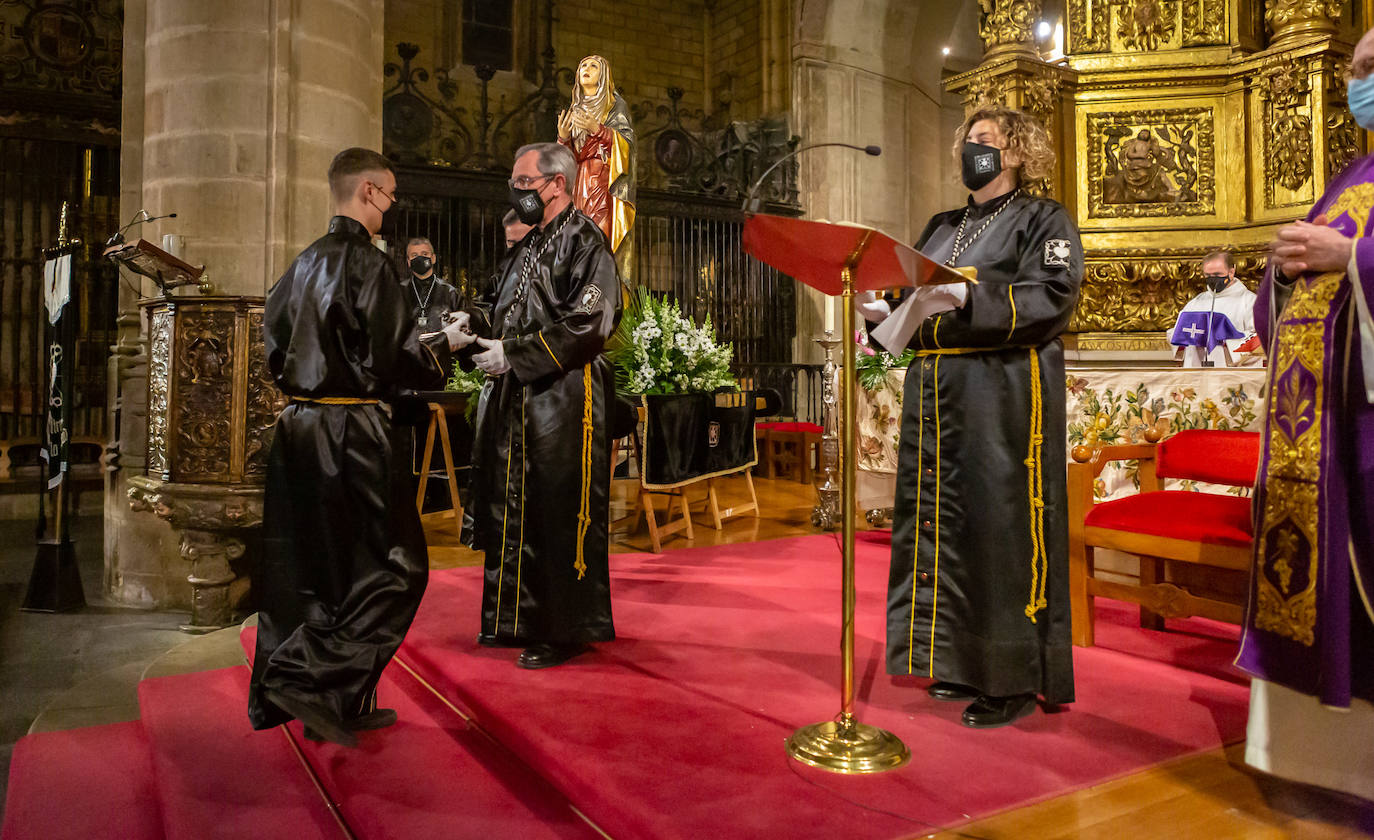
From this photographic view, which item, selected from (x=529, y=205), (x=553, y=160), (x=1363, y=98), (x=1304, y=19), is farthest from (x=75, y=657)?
(x=1304, y=19)

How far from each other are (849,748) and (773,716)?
40 cm

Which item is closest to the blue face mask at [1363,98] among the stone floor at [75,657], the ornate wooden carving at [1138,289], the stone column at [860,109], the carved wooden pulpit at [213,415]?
the stone floor at [75,657]

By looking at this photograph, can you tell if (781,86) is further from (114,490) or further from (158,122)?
(114,490)

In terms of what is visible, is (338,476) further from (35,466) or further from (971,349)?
(35,466)

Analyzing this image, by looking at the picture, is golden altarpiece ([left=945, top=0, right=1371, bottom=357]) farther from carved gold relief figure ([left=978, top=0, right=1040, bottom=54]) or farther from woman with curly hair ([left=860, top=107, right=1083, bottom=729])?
woman with curly hair ([left=860, top=107, right=1083, bottom=729])

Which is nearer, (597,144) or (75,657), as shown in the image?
(75,657)

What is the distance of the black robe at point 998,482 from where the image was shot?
252cm

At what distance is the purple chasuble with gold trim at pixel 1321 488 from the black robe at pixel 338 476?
2.23 meters

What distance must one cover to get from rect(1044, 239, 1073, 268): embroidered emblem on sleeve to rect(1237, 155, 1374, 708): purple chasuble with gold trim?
472 millimetres

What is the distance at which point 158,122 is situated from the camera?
227 inches

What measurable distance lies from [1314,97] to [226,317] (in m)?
6.60

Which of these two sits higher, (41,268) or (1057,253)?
(41,268)

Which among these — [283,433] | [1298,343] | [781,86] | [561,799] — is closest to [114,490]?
[283,433]

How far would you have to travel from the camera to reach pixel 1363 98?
209cm
